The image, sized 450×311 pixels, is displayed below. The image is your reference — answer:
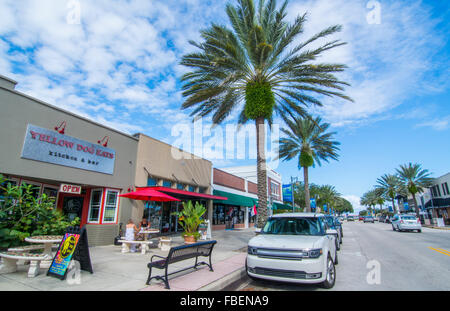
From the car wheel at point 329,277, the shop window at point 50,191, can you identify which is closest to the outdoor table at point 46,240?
the shop window at point 50,191

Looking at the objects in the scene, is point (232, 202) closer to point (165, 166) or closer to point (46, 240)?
point (165, 166)

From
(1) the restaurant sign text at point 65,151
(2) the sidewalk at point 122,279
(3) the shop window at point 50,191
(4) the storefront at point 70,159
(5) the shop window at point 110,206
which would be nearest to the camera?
(2) the sidewalk at point 122,279

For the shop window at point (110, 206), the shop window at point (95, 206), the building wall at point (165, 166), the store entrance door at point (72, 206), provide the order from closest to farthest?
1. the shop window at point (95, 206)
2. the shop window at point (110, 206)
3. the store entrance door at point (72, 206)
4. the building wall at point (165, 166)

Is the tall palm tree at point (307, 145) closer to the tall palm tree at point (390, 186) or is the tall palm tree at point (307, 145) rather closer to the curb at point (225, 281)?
the curb at point (225, 281)

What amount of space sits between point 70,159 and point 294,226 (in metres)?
10.1

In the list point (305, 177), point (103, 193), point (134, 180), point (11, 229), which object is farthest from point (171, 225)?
point (305, 177)

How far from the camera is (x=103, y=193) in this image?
500 inches

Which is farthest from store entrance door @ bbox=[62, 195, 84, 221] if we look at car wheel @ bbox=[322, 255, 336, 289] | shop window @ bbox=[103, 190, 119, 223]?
car wheel @ bbox=[322, 255, 336, 289]

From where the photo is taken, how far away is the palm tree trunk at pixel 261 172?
12.0 meters

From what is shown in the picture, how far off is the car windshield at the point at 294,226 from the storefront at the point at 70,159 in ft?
24.3

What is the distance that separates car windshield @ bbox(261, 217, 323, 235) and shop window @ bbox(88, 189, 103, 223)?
9533 mm

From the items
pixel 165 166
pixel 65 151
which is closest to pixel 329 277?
pixel 65 151

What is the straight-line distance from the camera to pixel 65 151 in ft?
35.6

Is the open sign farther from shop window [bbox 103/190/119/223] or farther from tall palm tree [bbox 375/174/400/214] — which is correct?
tall palm tree [bbox 375/174/400/214]
